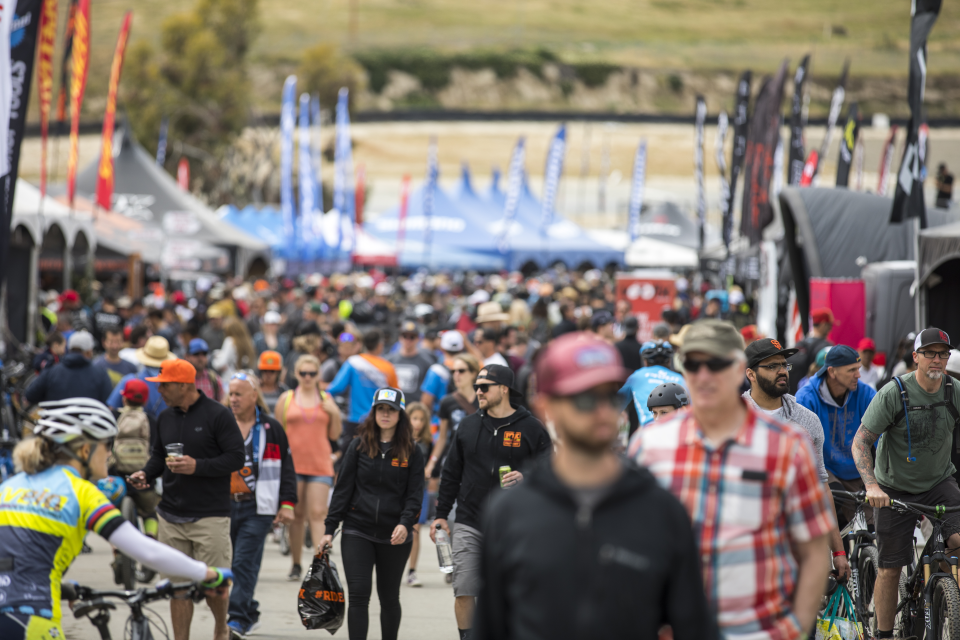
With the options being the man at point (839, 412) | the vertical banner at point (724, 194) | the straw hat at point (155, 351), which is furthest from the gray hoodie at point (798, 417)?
the vertical banner at point (724, 194)

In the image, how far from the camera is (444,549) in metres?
6.45

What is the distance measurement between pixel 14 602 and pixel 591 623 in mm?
2519

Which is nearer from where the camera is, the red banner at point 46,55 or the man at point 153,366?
the man at point 153,366

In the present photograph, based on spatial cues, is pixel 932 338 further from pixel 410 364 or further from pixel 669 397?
pixel 410 364

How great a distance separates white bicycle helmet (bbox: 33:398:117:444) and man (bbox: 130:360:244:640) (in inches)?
77.5

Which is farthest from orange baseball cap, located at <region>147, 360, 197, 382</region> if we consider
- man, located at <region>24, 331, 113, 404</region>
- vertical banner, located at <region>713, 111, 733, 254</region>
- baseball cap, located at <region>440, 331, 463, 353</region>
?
vertical banner, located at <region>713, 111, 733, 254</region>

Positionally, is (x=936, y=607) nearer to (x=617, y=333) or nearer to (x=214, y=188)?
(x=617, y=333)

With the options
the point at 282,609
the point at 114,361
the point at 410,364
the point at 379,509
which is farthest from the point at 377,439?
the point at 114,361

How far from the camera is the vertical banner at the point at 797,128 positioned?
70.6ft

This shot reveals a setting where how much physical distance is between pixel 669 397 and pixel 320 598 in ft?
7.91

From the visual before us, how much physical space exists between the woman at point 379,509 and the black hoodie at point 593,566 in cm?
404

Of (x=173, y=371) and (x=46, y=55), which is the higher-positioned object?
(x=46, y=55)

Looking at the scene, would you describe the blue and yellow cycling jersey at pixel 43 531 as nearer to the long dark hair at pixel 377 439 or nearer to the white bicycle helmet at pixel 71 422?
the white bicycle helmet at pixel 71 422

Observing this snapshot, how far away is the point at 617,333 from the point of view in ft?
68.0
